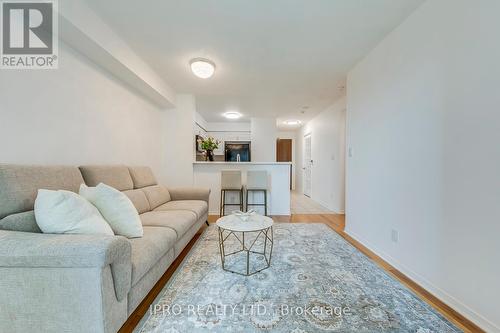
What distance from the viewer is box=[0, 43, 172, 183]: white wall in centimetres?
146

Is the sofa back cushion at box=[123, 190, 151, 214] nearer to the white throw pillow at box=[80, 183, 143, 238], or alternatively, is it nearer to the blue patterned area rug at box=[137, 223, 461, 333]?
the white throw pillow at box=[80, 183, 143, 238]

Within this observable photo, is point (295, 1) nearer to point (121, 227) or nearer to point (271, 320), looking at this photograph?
point (121, 227)

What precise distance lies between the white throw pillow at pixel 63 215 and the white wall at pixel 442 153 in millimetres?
2416

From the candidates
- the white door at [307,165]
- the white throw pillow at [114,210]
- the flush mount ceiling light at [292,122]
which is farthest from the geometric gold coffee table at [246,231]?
the flush mount ceiling light at [292,122]

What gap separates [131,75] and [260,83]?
74.7 inches

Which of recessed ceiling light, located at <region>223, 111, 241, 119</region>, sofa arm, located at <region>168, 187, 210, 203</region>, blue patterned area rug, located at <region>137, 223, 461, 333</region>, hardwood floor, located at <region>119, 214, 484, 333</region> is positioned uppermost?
recessed ceiling light, located at <region>223, 111, 241, 119</region>

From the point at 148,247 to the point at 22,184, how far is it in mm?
864

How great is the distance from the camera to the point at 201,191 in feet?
10.1

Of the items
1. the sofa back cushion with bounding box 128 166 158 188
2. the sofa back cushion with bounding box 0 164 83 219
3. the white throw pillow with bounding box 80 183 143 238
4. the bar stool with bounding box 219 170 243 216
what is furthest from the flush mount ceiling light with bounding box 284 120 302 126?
the sofa back cushion with bounding box 0 164 83 219

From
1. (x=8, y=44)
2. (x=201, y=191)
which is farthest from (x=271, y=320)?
(x=8, y=44)

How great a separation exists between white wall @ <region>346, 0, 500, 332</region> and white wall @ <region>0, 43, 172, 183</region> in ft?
10.4

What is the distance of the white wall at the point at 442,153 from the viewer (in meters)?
1.25

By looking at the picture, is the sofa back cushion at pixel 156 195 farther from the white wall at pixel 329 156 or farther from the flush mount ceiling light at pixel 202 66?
the white wall at pixel 329 156

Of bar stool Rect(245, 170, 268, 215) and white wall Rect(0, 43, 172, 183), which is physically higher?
white wall Rect(0, 43, 172, 183)
